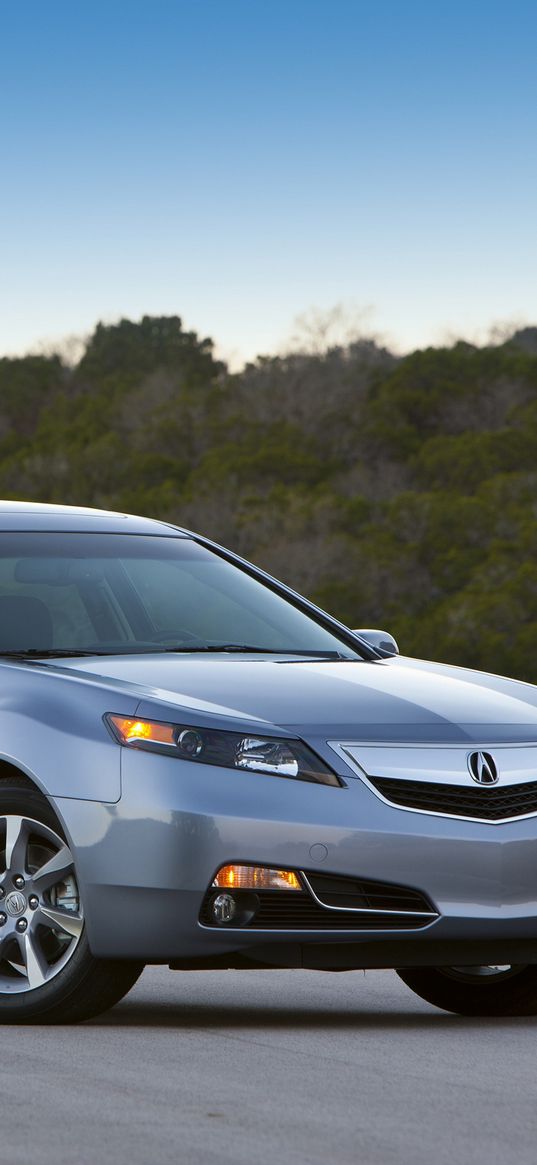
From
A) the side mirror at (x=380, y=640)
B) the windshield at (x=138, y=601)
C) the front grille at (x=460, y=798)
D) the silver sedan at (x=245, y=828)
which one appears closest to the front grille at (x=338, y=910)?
the silver sedan at (x=245, y=828)

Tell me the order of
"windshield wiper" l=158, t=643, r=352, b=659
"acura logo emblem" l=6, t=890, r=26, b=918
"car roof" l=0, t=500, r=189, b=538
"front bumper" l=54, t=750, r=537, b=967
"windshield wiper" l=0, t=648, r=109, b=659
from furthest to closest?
Answer: "car roof" l=0, t=500, r=189, b=538, "windshield wiper" l=158, t=643, r=352, b=659, "windshield wiper" l=0, t=648, r=109, b=659, "acura logo emblem" l=6, t=890, r=26, b=918, "front bumper" l=54, t=750, r=537, b=967

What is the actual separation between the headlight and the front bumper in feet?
0.11

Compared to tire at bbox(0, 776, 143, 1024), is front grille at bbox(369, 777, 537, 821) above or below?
above

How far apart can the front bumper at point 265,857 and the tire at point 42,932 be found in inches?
4.6

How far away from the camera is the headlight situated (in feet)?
21.0

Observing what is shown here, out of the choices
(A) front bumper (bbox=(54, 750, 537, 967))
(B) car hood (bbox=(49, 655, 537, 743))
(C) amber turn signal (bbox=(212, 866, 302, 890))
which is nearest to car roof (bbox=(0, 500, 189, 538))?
(B) car hood (bbox=(49, 655, 537, 743))

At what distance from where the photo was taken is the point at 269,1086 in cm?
543

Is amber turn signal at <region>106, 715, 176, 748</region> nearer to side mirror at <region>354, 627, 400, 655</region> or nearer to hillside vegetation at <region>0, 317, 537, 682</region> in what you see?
side mirror at <region>354, 627, 400, 655</region>

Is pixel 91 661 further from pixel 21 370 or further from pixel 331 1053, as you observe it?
pixel 21 370

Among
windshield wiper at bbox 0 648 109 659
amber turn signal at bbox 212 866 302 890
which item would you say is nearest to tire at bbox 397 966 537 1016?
amber turn signal at bbox 212 866 302 890

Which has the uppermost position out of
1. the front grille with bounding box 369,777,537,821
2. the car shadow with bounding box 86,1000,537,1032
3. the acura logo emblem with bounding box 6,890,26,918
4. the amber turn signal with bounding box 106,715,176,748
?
the amber turn signal with bounding box 106,715,176,748

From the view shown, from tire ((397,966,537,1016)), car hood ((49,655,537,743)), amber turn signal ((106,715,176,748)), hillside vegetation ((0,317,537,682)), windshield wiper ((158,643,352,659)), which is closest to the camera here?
amber turn signal ((106,715,176,748))

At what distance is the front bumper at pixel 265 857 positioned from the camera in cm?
631

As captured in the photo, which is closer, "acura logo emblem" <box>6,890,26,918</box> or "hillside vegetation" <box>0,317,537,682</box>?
"acura logo emblem" <box>6,890,26,918</box>
